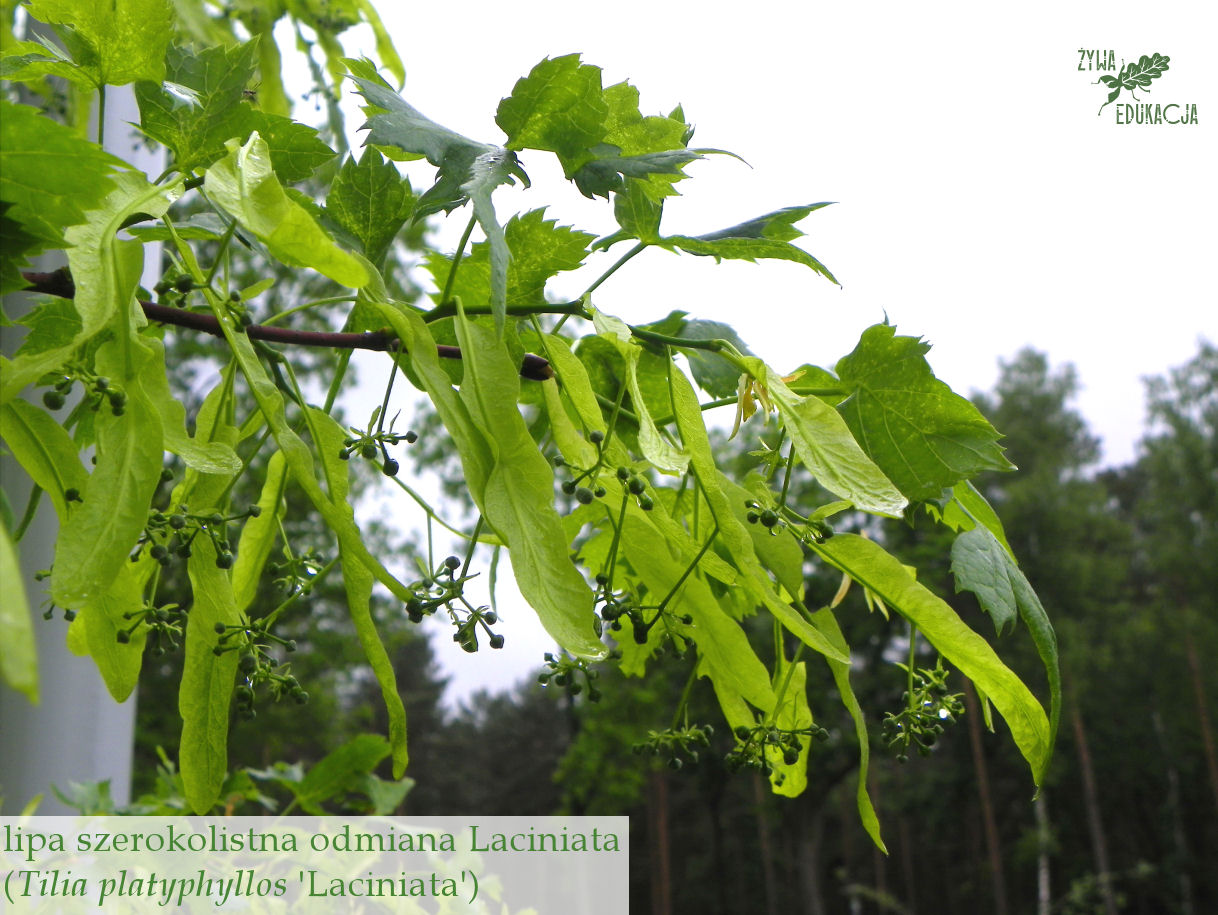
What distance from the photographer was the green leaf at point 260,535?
1.66ft

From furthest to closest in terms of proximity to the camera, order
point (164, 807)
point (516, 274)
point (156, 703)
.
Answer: point (156, 703) → point (164, 807) → point (516, 274)

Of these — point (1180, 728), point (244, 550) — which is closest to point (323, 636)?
point (244, 550)

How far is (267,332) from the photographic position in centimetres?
44

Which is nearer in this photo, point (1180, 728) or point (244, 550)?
point (244, 550)

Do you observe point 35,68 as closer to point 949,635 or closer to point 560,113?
point 560,113

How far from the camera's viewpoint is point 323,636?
7.76m

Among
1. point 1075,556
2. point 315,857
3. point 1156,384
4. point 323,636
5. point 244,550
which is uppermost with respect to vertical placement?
point 1156,384

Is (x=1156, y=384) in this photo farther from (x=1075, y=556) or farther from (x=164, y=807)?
(x=164, y=807)

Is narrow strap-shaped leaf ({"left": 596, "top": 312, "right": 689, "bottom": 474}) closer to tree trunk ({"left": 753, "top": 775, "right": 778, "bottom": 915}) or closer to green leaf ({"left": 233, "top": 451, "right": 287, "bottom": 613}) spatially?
green leaf ({"left": 233, "top": 451, "right": 287, "bottom": 613})

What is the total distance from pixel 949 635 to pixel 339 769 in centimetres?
71

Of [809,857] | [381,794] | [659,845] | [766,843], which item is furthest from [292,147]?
[766,843]

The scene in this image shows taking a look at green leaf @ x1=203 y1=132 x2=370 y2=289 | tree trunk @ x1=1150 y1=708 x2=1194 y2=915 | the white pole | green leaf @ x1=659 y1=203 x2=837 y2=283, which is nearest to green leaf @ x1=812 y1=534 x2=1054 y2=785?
green leaf @ x1=659 y1=203 x2=837 y2=283

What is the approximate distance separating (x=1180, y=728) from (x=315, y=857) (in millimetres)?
15335

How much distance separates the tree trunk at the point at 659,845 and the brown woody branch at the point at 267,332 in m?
13.3
